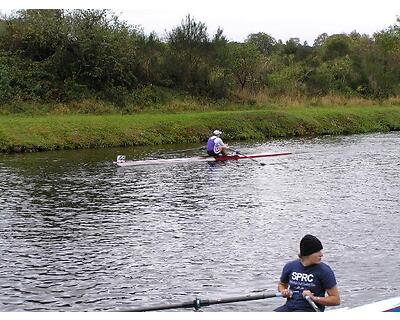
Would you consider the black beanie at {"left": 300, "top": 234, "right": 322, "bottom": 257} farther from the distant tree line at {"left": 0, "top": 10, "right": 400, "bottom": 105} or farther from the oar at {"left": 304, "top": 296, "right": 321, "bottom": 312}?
the distant tree line at {"left": 0, "top": 10, "right": 400, "bottom": 105}

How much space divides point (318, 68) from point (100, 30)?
3019 centimetres

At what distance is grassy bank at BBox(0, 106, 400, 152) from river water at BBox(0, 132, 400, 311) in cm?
597

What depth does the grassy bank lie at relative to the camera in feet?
134

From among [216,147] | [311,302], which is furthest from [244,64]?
[311,302]

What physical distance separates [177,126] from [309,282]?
120 feet

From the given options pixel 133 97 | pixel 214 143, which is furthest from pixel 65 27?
pixel 214 143

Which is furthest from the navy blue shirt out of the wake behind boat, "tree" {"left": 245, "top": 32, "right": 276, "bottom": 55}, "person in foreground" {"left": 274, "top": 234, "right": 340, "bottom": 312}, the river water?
"tree" {"left": 245, "top": 32, "right": 276, "bottom": 55}

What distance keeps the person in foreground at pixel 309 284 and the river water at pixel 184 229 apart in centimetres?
277

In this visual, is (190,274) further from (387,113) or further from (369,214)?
(387,113)

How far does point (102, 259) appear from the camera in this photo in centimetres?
1684

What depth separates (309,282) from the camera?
1073cm

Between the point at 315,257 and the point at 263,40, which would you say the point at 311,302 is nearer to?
the point at 315,257

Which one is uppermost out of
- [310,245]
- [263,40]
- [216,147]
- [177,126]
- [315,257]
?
[263,40]

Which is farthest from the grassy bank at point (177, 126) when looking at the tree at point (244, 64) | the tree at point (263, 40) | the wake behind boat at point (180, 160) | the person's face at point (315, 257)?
the tree at point (263, 40)
